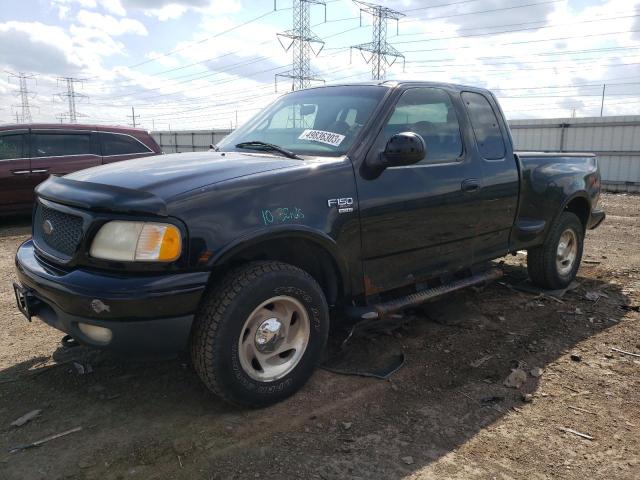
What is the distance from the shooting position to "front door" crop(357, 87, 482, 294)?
3.48m

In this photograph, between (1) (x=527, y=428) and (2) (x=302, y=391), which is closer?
(1) (x=527, y=428)

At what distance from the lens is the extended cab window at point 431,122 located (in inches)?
148

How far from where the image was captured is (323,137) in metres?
3.60

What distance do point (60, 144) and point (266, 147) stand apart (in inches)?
267

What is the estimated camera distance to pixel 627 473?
8.43 ft

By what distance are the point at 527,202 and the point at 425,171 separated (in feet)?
5.05

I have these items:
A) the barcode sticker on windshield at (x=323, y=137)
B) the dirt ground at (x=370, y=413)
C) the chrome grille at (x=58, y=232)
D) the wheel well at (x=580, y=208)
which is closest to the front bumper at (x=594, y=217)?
the wheel well at (x=580, y=208)

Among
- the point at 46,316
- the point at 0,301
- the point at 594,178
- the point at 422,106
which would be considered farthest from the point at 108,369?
the point at 594,178

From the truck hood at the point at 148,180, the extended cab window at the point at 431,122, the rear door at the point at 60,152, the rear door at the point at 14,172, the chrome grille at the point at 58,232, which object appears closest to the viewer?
the truck hood at the point at 148,180

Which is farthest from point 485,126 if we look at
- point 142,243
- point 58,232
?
point 58,232

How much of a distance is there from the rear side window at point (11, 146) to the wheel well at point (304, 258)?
7.30m

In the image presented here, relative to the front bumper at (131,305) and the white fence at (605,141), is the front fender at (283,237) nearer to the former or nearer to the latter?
the front bumper at (131,305)

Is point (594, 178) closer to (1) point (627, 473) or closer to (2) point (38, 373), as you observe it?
→ (1) point (627, 473)

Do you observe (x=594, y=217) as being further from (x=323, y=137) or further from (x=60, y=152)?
(x=60, y=152)
